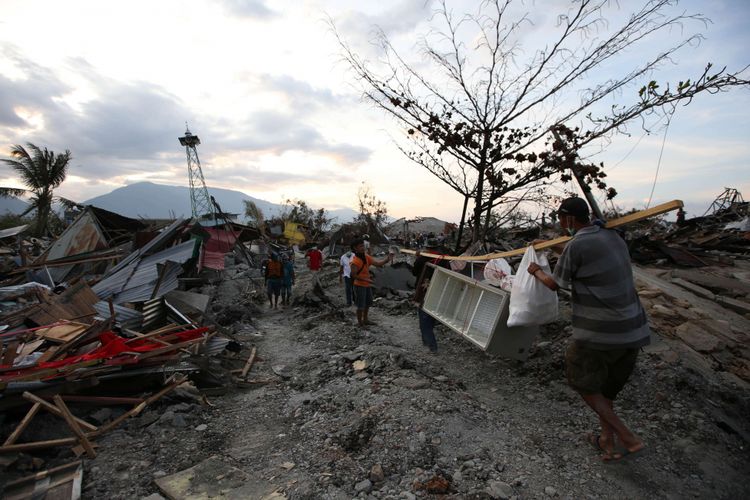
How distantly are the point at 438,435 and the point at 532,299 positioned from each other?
123 centimetres

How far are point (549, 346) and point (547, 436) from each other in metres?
1.69

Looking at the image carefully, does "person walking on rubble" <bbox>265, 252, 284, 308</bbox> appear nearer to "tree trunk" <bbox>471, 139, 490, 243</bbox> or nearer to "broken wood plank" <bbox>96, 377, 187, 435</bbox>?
"tree trunk" <bbox>471, 139, 490, 243</bbox>

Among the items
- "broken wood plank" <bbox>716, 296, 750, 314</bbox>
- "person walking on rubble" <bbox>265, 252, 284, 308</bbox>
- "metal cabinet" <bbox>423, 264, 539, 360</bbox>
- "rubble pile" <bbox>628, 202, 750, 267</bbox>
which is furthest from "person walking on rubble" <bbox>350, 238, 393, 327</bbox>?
"rubble pile" <bbox>628, 202, 750, 267</bbox>

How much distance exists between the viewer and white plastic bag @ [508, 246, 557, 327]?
3211 mm

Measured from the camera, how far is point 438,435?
301 cm

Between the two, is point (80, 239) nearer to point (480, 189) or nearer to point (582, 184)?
point (480, 189)

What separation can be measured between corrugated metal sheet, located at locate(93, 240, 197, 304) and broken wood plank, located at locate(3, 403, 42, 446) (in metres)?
3.56

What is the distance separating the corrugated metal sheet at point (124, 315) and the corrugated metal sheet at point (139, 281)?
0.53 meters

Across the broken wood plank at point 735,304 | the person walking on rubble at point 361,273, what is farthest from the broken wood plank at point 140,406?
the broken wood plank at point 735,304

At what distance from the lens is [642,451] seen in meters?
2.56

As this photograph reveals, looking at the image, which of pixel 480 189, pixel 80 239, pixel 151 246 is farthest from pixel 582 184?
pixel 80 239

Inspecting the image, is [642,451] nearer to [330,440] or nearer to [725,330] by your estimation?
[330,440]

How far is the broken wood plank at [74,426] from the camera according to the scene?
3.01 m

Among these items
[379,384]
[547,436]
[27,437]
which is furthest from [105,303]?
[547,436]
